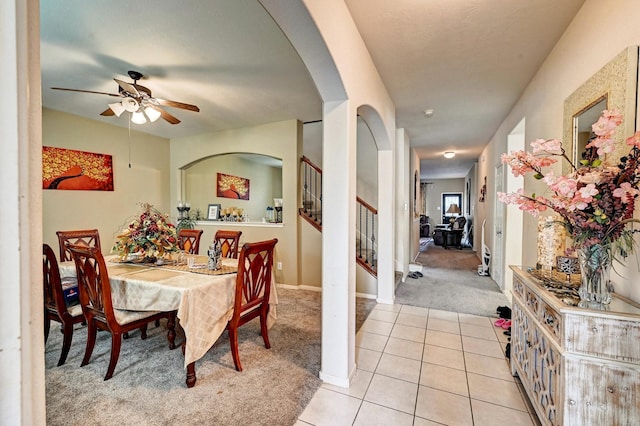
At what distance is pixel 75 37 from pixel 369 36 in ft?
7.48

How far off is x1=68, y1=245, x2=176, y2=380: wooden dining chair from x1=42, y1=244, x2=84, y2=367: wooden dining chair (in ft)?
0.61

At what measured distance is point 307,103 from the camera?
353cm

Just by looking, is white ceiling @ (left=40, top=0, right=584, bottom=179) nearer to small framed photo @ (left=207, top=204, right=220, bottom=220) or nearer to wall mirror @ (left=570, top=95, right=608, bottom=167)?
wall mirror @ (left=570, top=95, right=608, bottom=167)

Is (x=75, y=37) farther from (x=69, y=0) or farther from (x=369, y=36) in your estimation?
(x=369, y=36)

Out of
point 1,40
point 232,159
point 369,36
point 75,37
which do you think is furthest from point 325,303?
point 232,159

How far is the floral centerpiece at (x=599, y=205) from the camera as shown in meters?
1.19

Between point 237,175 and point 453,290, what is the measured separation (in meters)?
4.99

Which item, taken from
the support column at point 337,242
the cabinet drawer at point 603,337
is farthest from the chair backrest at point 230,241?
the cabinet drawer at point 603,337

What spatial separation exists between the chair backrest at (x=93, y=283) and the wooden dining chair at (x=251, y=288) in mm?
847

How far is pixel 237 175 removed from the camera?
6500mm

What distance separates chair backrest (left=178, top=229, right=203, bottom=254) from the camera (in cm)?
341

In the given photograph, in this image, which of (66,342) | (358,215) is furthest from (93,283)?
(358,215)

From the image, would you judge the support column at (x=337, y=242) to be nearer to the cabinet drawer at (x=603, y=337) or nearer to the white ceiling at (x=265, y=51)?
the white ceiling at (x=265, y=51)

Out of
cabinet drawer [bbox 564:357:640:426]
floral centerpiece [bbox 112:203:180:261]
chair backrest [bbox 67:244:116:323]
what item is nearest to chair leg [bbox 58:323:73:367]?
chair backrest [bbox 67:244:116:323]
